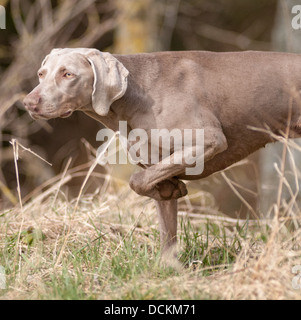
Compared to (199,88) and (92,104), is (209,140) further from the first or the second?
(92,104)

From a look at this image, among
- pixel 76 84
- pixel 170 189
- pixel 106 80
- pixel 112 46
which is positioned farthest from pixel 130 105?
pixel 112 46

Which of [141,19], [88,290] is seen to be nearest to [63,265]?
[88,290]

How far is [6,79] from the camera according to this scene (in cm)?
853

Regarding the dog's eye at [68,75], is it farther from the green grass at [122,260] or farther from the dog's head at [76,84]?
the green grass at [122,260]

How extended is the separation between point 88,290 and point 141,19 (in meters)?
4.83

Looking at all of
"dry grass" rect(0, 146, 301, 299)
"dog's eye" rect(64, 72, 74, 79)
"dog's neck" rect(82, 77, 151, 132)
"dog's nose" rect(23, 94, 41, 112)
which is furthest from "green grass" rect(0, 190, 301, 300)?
"dog's eye" rect(64, 72, 74, 79)

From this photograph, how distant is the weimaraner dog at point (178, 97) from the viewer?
11.8ft

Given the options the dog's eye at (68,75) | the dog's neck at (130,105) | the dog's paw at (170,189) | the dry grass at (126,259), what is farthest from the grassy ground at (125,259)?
the dog's eye at (68,75)

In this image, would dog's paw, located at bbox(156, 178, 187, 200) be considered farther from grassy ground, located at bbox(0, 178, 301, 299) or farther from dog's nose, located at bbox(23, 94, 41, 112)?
dog's nose, located at bbox(23, 94, 41, 112)

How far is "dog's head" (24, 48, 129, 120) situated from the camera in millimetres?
3547

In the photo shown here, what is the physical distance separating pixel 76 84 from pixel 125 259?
1084 mm

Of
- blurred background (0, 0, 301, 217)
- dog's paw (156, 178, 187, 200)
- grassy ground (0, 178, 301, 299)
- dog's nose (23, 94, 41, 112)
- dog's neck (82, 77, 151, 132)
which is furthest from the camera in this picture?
blurred background (0, 0, 301, 217)

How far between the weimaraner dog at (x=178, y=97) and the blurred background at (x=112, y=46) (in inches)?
22.5

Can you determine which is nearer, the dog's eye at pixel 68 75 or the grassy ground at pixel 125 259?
the grassy ground at pixel 125 259
